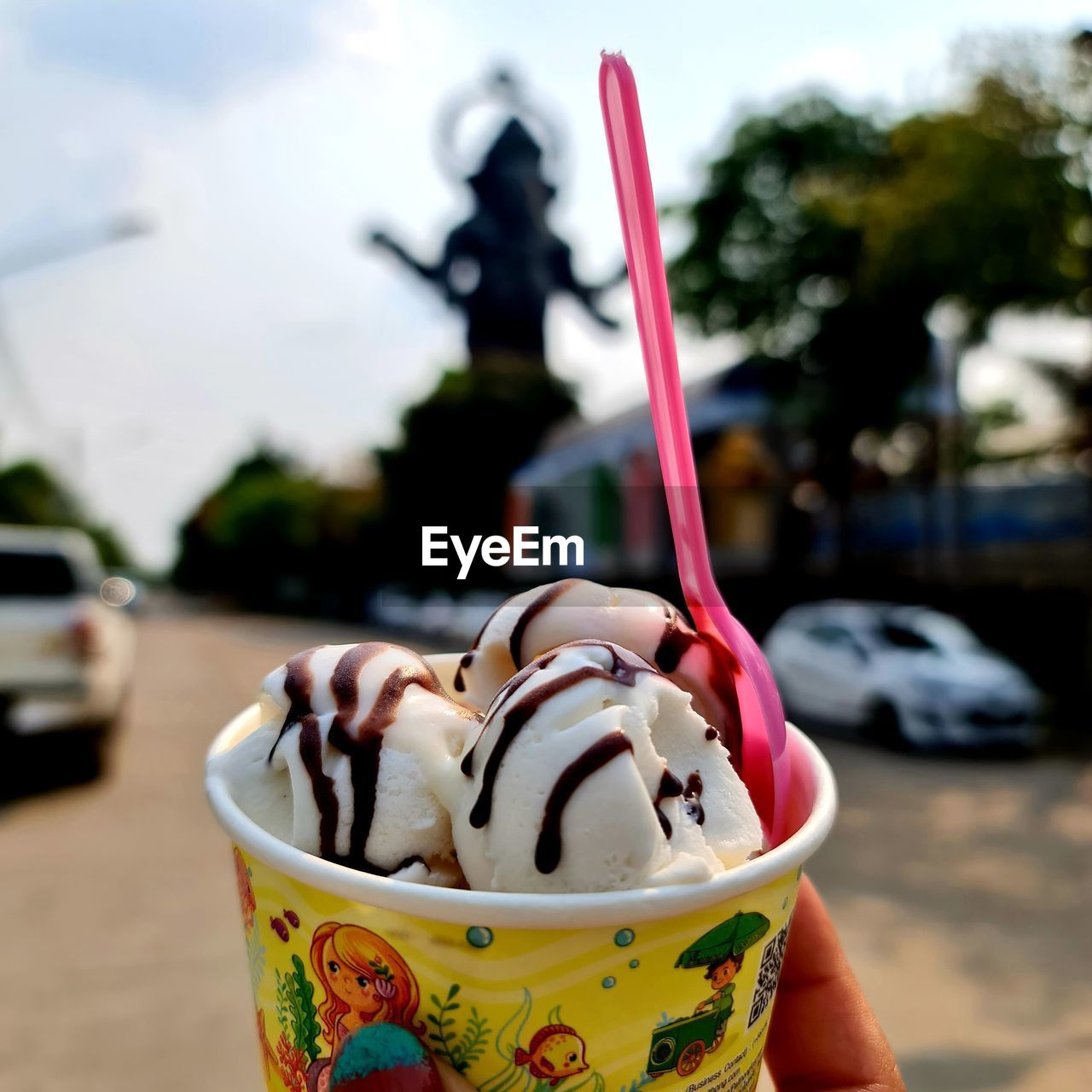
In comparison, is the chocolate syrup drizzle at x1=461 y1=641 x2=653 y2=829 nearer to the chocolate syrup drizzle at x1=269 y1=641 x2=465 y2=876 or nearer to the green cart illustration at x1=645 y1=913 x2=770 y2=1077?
the chocolate syrup drizzle at x1=269 y1=641 x2=465 y2=876

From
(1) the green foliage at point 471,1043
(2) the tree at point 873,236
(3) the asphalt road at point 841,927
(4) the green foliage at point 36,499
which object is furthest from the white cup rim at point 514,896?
(4) the green foliage at point 36,499

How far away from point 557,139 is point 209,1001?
25.8m

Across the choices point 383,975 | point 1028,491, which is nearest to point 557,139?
point 1028,491

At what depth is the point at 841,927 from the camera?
12.6 feet

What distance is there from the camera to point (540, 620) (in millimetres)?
1092

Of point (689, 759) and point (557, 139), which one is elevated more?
point (557, 139)

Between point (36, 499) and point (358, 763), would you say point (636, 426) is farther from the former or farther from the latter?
point (36, 499)

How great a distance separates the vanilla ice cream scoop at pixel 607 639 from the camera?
107 centimetres

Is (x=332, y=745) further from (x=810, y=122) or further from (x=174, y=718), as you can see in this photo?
(x=810, y=122)

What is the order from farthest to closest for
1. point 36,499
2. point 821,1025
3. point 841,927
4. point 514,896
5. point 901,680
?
point 36,499 < point 901,680 < point 841,927 < point 821,1025 < point 514,896

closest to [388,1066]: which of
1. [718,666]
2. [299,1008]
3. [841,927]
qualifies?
[299,1008]

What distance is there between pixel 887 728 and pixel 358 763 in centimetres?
706

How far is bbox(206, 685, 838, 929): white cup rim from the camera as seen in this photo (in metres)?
0.77

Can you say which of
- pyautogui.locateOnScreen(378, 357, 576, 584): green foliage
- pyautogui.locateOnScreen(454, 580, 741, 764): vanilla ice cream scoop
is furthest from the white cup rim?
pyautogui.locateOnScreen(378, 357, 576, 584): green foliage
